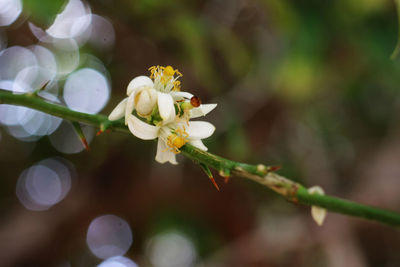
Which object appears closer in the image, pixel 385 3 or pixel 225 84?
pixel 385 3

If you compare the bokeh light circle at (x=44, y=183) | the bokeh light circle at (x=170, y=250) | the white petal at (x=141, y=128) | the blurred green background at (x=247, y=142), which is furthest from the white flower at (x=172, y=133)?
the bokeh light circle at (x=170, y=250)

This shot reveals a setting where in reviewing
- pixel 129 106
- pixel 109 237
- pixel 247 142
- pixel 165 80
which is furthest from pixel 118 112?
pixel 109 237

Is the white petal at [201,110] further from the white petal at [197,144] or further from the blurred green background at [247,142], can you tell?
the blurred green background at [247,142]

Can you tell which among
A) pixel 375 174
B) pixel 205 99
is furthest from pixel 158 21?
pixel 375 174

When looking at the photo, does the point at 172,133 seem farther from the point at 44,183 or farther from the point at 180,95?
the point at 44,183

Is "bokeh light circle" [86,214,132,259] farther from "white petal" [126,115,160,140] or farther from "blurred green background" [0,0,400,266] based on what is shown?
"white petal" [126,115,160,140]

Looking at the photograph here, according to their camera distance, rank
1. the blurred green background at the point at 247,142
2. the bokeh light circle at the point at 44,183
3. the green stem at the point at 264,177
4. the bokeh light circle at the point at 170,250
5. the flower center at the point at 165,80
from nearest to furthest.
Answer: the green stem at the point at 264,177 < the flower center at the point at 165,80 < the blurred green background at the point at 247,142 < the bokeh light circle at the point at 44,183 < the bokeh light circle at the point at 170,250

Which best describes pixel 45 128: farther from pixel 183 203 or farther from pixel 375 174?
pixel 375 174
